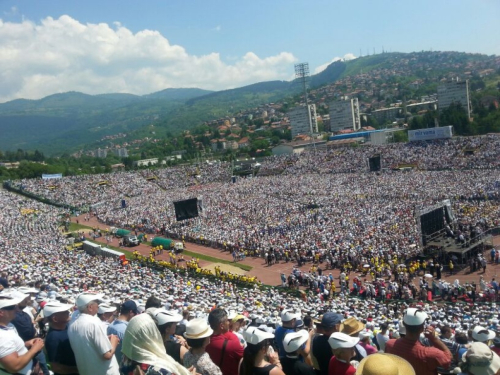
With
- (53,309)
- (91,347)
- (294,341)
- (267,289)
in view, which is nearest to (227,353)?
(294,341)

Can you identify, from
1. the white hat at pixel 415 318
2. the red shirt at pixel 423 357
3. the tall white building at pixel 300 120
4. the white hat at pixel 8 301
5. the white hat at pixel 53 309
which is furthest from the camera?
the tall white building at pixel 300 120

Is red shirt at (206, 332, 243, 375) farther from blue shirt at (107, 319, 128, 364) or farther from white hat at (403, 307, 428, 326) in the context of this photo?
white hat at (403, 307, 428, 326)

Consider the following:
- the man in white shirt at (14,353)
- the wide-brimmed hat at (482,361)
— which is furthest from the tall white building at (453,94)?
the man in white shirt at (14,353)

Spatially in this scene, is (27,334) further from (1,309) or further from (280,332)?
(280,332)

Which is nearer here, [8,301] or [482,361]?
[482,361]

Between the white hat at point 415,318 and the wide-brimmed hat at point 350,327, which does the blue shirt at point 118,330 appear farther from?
the white hat at point 415,318

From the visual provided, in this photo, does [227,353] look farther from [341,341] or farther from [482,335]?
[482,335]

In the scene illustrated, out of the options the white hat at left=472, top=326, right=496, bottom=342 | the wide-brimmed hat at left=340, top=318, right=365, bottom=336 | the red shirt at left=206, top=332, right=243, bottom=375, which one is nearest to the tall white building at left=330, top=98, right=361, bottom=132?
the white hat at left=472, top=326, right=496, bottom=342

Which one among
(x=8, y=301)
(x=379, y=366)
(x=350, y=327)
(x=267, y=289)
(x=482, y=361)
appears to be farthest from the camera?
(x=267, y=289)
